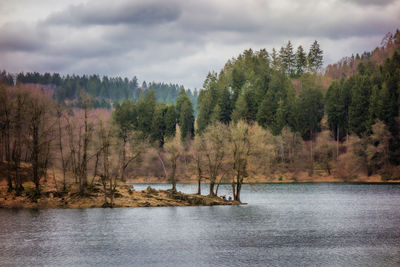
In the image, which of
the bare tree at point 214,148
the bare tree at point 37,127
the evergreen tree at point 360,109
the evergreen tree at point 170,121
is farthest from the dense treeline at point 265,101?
the bare tree at point 37,127

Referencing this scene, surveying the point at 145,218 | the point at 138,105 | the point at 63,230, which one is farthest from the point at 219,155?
the point at 138,105

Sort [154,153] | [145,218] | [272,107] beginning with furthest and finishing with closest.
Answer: [272,107] < [154,153] < [145,218]

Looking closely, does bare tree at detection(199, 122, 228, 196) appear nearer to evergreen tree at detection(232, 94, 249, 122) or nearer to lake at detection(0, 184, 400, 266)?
lake at detection(0, 184, 400, 266)

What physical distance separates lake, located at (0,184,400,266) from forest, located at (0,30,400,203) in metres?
10.3

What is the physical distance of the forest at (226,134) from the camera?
270 feet

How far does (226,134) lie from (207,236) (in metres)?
32.3

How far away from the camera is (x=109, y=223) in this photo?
62625 millimetres

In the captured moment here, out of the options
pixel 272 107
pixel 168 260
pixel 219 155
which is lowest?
pixel 168 260

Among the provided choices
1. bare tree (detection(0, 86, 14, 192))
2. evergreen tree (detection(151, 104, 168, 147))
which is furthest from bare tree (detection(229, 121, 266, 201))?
evergreen tree (detection(151, 104, 168, 147))

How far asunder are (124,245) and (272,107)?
12887 cm

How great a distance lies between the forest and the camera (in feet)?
270

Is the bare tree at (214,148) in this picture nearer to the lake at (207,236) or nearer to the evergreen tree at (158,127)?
the lake at (207,236)

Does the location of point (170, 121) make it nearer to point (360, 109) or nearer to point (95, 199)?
point (360, 109)

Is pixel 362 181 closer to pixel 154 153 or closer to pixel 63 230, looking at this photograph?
pixel 154 153
